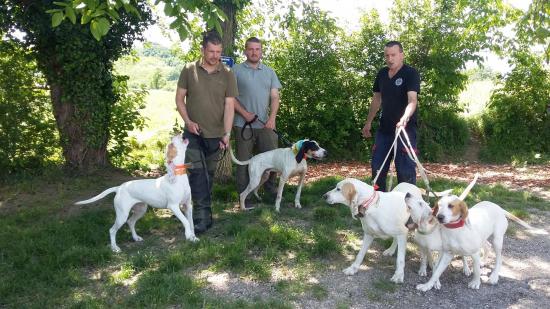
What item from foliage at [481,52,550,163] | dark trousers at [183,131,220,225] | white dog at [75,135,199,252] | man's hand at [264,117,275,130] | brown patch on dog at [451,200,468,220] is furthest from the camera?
foliage at [481,52,550,163]

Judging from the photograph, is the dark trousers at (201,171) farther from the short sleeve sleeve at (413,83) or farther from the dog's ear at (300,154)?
the short sleeve sleeve at (413,83)

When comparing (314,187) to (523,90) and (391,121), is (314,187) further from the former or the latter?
(523,90)

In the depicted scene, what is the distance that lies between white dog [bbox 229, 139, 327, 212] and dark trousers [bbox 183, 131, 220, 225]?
0.82 m

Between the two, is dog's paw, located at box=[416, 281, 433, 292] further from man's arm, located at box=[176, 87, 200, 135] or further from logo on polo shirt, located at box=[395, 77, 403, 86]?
man's arm, located at box=[176, 87, 200, 135]

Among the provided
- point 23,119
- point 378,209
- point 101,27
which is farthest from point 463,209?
point 23,119

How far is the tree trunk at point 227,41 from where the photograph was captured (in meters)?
7.04

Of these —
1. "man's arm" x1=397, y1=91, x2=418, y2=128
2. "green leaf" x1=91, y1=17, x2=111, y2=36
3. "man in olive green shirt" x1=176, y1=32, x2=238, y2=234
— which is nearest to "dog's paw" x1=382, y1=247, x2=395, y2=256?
"man's arm" x1=397, y1=91, x2=418, y2=128

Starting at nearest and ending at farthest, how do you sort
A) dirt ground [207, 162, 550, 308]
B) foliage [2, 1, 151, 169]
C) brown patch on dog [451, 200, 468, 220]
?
brown patch on dog [451, 200, 468, 220] < dirt ground [207, 162, 550, 308] < foliage [2, 1, 151, 169]

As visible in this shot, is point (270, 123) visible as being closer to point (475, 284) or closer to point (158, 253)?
point (158, 253)

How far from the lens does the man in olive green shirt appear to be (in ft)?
16.9

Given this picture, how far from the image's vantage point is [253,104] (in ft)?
19.9

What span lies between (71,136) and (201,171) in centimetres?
320

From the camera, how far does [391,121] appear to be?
5.23 metres

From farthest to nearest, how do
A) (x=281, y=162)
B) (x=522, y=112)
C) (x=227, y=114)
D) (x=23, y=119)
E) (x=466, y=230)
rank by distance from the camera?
1. (x=522, y=112)
2. (x=23, y=119)
3. (x=281, y=162)
4. (x=227, y=114)
5. (x=466, y=230)
